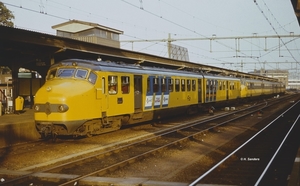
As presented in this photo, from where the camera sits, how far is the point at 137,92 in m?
17.5

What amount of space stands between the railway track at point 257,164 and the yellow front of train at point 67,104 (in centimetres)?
557

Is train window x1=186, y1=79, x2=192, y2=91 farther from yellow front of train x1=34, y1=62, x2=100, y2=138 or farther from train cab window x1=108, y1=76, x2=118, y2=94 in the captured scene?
yellow front of train x1=34, y1=62, x2=100, y2=138

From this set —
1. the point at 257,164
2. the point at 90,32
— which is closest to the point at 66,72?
the point at 257,164

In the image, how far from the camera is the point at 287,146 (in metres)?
13.7

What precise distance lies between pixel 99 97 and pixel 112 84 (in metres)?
1.19

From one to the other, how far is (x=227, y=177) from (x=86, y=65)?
7810 millimetres

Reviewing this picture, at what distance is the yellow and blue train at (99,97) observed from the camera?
43.6ft

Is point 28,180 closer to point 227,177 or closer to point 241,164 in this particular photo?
point 227,177

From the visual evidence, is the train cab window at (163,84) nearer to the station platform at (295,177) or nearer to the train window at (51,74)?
the train window at (51,74)

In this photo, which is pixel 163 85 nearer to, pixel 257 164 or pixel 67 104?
pixel 67 104

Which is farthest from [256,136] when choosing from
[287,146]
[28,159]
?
[28,159]

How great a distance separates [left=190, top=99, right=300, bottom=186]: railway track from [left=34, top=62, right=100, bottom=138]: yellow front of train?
5574mm

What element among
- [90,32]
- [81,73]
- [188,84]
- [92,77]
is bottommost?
[188,84]

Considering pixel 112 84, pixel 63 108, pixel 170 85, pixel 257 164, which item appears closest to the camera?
pixel 257 164
